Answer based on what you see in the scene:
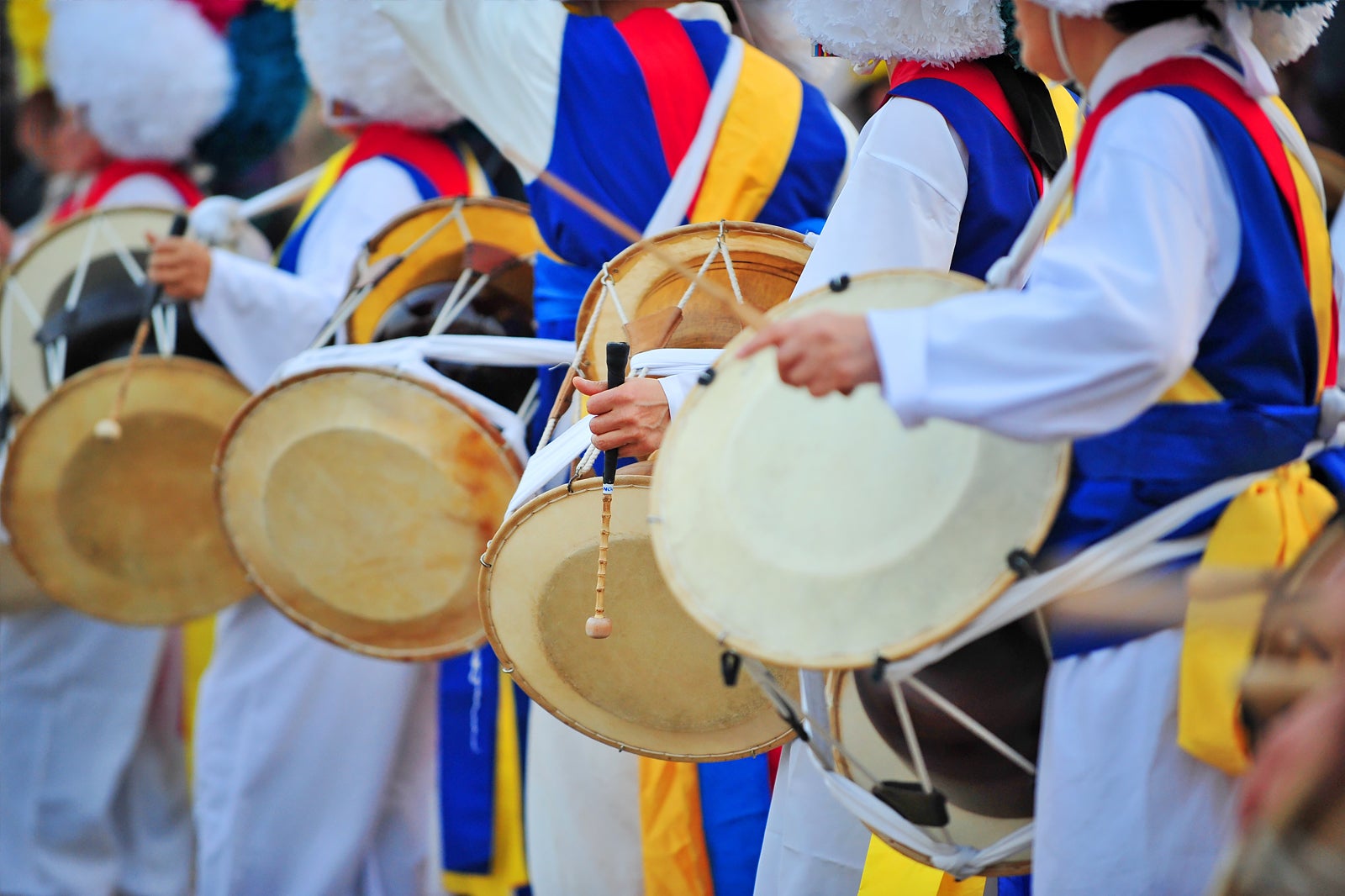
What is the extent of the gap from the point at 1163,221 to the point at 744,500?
59 centimetres

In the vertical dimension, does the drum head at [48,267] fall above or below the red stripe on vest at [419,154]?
below

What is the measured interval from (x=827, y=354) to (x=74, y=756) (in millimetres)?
3963

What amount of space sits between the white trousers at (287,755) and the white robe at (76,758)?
0.82 metres

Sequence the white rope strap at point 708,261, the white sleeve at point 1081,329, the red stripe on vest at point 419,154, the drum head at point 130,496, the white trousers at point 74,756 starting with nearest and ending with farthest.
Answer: the white sleeve at point 1081,329 < the white rope strap at point 708,261 < the drum head at point 130,496 < the red stripe on vest at point 419,154 < the white trousers at point 74,756

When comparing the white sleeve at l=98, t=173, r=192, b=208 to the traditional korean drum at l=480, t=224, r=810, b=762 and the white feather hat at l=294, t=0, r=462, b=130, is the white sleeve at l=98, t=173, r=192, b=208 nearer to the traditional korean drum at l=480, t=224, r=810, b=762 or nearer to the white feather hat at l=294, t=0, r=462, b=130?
the white feather hat at l=294, t=0, r=462, b=130

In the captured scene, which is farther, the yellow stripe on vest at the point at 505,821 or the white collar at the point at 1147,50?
the yellow stripe on vest at the point at 505,821

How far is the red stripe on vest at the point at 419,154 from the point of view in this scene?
414cm

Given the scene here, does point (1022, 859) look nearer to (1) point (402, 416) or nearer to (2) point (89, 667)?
(1) point (402, 416)

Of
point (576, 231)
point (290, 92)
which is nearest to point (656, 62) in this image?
point (576, 231)

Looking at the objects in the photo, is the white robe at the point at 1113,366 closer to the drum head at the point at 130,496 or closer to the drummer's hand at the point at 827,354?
the drummer's hand at the point at 827,354

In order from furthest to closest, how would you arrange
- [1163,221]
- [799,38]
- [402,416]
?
[799,38]
[402,416]
[1163,221]

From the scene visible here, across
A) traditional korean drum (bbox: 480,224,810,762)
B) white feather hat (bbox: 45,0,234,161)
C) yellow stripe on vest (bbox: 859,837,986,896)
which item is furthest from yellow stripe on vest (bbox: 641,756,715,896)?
white feather hat (bbox: 45,0,234,161)

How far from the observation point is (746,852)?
306 centimetres

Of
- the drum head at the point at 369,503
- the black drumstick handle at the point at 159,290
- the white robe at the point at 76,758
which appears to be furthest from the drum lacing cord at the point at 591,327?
the white robe at the point at 76,758
